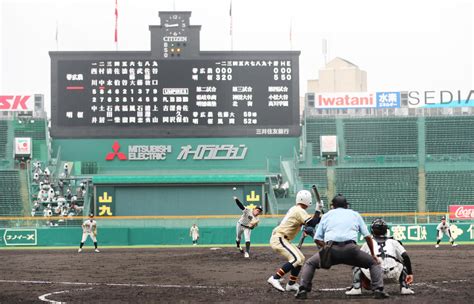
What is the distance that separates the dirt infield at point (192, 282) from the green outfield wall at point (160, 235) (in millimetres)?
19341

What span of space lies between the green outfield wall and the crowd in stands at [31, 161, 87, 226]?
2.99m

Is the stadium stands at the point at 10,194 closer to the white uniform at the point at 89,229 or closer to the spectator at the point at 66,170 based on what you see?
the spectator at the point at 66,170

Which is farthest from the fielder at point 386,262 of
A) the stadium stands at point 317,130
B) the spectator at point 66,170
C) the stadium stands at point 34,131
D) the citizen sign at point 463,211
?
the stadium stands at point 34,131

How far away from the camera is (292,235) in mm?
15609

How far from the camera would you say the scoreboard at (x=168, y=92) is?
4956 centimetres

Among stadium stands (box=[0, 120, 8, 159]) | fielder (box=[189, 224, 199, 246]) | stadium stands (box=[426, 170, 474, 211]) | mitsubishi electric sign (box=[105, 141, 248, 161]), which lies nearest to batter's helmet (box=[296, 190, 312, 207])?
fielder (box=[189, 224, 199, 246])

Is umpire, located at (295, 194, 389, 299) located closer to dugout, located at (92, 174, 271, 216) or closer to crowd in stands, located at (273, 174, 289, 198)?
dugout, located at (92, 174, 271, 216)

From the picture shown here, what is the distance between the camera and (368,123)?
57.2m

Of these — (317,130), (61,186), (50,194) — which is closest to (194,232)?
(50,194)

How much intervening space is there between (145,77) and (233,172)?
8.46 metres

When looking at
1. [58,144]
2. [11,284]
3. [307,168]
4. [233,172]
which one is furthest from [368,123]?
[11,284]

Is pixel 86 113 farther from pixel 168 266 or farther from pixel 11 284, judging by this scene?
pixel 11 284

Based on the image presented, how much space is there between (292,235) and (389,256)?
1.87 m

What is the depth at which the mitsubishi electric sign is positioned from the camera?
53344 millimetres
